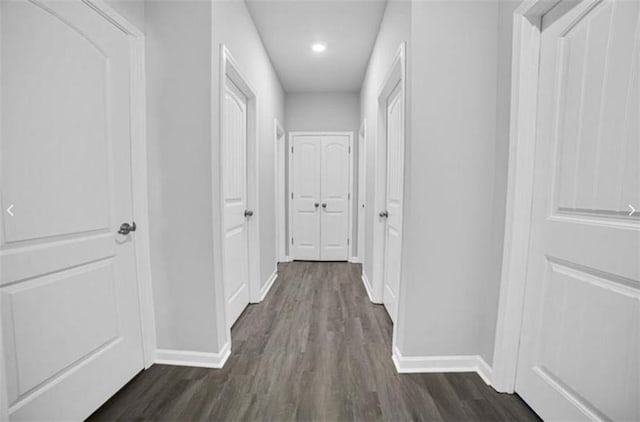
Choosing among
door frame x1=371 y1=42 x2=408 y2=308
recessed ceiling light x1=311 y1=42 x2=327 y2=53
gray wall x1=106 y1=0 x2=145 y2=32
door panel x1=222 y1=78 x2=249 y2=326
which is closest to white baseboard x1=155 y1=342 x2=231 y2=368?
door panel x1=222 y1=78 x2=249 y2=326

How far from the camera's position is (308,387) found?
156 centimetres

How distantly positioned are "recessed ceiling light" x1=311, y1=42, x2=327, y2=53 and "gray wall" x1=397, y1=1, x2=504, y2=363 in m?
1.67

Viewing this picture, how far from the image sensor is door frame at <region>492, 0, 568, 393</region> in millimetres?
1366

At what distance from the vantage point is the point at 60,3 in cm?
118

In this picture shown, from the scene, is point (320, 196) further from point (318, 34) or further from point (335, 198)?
point (318, 34)

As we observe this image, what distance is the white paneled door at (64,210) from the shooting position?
1060 mm

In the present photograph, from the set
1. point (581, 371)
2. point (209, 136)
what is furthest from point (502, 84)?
point (209, 136)

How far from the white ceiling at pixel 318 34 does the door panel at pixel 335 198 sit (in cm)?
99

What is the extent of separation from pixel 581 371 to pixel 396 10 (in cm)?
224

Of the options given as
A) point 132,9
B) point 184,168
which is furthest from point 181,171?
point 132,9

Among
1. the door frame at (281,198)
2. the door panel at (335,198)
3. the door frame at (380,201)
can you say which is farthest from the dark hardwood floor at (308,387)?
the door panel at (335,198)

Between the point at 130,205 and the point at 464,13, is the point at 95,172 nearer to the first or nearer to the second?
the point at 130,205

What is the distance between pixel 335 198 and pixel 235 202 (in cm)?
236

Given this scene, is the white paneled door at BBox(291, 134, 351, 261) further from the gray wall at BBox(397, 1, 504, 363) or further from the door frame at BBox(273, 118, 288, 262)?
the gray wall at BBox(397, 1, 504, 363)
